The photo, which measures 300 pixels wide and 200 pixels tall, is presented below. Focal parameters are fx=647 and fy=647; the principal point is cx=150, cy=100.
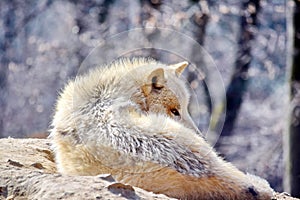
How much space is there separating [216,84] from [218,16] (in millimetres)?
4369

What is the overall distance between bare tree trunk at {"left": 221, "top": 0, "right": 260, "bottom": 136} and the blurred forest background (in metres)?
0.02

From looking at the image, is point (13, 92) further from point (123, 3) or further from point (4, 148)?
point (4, 148)

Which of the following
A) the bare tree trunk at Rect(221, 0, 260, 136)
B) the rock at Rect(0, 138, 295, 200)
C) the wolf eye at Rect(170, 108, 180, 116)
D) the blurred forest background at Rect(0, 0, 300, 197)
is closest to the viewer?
the rock at Rect(0, 138, 295, 200)

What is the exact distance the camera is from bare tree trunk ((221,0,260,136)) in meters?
15.7

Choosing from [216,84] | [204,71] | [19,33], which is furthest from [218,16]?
[19,33]

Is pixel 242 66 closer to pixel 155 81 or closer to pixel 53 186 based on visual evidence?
pixel 155 81

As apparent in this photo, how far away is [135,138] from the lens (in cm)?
462

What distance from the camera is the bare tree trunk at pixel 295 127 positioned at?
10.0 metres

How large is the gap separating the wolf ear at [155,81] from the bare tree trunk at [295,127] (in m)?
4.78

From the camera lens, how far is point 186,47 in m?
16.0

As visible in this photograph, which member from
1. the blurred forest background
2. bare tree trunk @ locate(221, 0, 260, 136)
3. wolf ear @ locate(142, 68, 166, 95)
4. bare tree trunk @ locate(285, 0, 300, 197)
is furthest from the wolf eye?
bare tree trunk @ locate(221, 0, 260, 136)

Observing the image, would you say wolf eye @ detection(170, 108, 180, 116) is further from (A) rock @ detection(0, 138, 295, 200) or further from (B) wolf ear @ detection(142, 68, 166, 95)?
(A) rock @ detection(0, 138, 295, 200)

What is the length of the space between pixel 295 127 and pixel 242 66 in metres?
6.26

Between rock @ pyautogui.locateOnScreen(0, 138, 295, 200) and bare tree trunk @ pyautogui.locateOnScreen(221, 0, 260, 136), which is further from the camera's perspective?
bare tree trunk @ pyautogui.locateOnScreen(221, 0, 260, 136)
